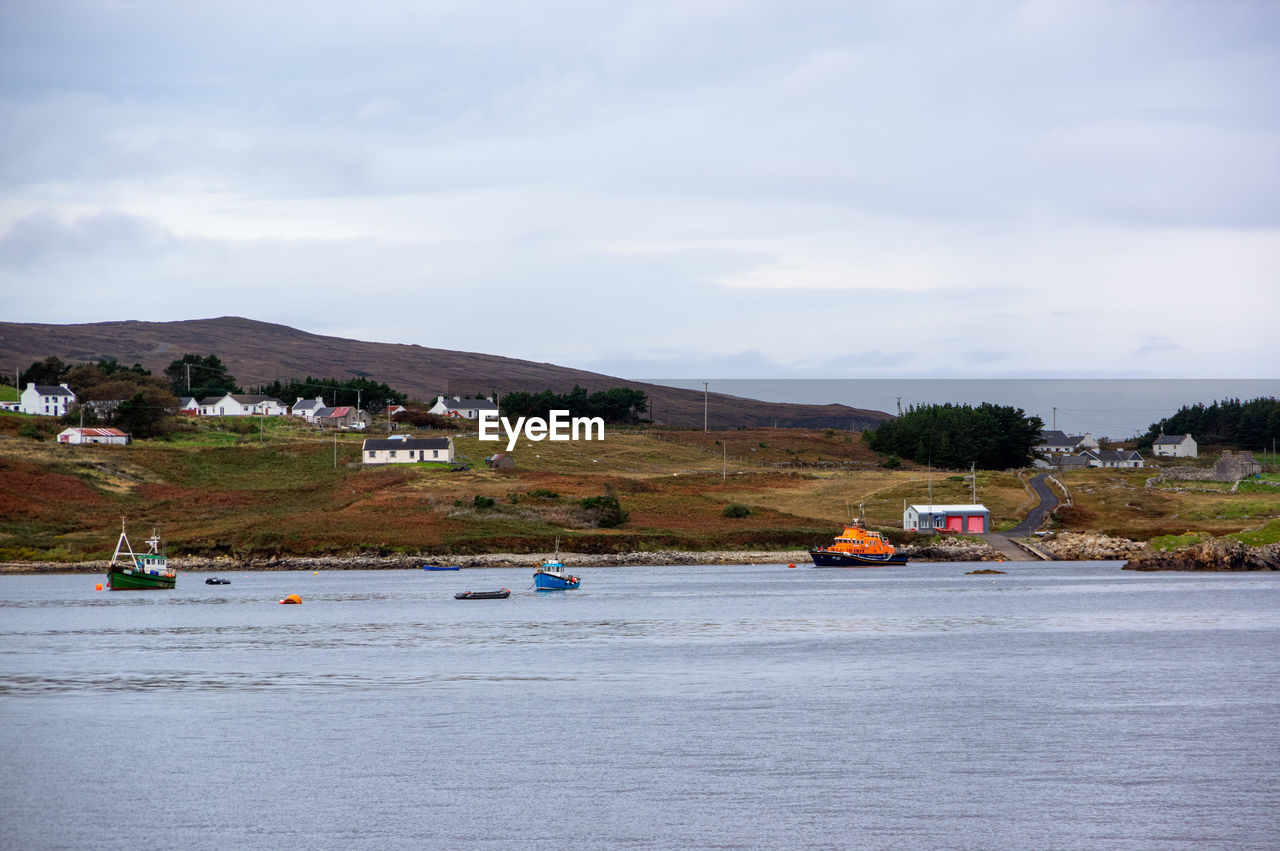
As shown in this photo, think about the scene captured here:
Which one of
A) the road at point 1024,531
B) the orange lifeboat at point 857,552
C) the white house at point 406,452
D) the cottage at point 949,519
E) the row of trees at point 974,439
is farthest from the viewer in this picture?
the row of trees at point 974,439

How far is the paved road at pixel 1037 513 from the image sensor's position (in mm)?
111062

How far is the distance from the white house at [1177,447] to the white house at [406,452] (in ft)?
401

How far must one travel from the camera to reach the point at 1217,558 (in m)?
91.7

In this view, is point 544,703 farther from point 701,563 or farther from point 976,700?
point 701,563

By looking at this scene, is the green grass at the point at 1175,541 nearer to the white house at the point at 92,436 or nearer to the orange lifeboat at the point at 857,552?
the orange lifeboat at the point at 857,552

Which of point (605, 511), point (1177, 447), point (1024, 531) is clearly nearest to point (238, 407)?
point (605, 511)

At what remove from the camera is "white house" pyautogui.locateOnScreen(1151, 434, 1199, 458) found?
632 feet

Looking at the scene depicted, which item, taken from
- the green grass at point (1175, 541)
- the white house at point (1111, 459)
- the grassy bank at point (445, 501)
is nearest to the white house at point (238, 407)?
the grassy bank at point (445, 501)

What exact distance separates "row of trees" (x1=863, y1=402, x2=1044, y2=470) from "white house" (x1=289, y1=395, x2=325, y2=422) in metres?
85.6

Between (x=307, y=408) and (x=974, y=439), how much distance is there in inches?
3818

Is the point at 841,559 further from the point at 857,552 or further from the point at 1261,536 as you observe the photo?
the point at 1261,536

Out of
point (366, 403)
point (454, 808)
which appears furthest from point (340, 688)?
point (366, 403)

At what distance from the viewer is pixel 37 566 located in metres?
95.8

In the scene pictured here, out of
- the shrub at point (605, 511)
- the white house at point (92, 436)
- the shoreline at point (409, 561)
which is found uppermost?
the white house at point (92, 436)
